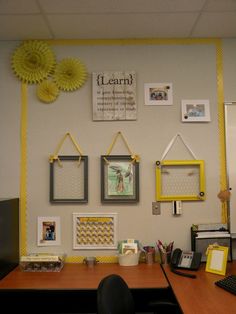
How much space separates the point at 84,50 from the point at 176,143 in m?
1.09

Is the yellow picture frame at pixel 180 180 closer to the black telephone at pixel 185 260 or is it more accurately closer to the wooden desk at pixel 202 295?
the black telephone at pixel 185 260

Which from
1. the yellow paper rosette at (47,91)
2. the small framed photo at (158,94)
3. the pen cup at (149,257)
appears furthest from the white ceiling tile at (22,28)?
the pen cup at (149,257)

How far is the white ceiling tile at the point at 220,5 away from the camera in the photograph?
2.02 metres

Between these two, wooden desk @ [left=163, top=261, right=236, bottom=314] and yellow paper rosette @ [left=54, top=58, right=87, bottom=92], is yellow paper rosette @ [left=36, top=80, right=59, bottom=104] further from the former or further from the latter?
wooden desk @ [left=163, top=261, right=236, bottom=314]

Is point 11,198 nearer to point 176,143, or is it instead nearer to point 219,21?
point 176,143

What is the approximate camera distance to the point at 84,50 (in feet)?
Answer: 8.43

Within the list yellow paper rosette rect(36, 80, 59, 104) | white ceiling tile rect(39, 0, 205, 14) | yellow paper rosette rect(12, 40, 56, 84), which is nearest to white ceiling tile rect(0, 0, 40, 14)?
white ceiling tile rect(39, 0, 205, 14)

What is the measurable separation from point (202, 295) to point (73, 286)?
30.8 inches

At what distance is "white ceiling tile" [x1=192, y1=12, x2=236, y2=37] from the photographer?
222 cm

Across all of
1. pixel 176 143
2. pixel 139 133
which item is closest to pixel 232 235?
pixel 176 143

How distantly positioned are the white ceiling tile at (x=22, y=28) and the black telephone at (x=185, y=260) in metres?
1.98

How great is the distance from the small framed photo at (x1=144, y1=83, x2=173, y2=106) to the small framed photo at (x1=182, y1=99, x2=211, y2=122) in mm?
135

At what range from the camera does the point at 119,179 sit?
2.50 m

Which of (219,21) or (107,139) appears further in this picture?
(107,139)
